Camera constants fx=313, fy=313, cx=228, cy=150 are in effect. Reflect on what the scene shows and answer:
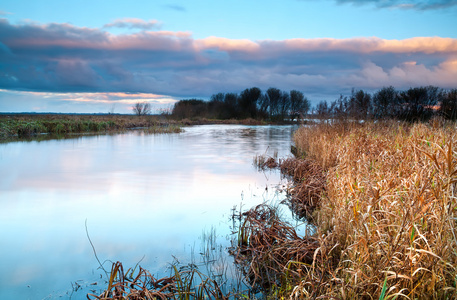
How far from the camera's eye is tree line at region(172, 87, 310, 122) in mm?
72238

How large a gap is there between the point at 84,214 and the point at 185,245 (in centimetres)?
299

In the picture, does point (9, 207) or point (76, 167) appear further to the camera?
point (76, 167)

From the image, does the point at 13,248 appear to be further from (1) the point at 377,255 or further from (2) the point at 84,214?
(1) the point at 377,255

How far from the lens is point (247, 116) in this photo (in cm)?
7238

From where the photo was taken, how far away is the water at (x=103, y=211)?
14.0ft

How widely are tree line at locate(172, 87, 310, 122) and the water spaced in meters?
56.7

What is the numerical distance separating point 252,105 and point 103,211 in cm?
7059

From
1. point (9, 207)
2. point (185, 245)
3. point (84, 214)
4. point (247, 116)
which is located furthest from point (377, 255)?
point (247, 116)

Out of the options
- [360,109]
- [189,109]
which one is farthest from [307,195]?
[189,109]

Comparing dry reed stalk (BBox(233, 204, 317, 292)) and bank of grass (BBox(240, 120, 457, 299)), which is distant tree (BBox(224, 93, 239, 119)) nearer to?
bank of grass (BBox(240, 120, 457, 299))

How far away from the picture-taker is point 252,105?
75.9 meters

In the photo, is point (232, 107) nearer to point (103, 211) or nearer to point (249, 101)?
point (249, 101)

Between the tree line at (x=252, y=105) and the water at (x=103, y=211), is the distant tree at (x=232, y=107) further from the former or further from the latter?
the water at (x=103, y=211)

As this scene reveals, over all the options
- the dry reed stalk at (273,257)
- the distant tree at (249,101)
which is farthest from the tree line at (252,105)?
the dry reed stalk at (273,257)
